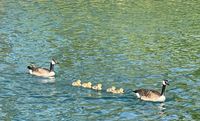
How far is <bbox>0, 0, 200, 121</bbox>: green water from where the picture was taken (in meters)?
33.5

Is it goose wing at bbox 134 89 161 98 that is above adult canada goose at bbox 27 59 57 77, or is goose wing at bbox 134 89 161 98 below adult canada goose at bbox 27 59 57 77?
below

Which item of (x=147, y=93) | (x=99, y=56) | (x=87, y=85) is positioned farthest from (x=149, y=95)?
(x=99, y=56)

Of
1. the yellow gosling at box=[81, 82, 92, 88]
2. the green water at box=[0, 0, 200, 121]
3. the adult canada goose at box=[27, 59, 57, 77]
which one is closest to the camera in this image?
the green water at box=[0, 0, 200, 121]

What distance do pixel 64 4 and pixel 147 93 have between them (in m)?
44.5

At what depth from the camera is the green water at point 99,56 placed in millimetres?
33500

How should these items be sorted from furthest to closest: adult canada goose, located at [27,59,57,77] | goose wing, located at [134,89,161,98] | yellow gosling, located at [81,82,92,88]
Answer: adult canada goose, located at [27,59,57,77], yellow gosling, located at [81,82,92,88], goose wing, located at [134,89,161,98]

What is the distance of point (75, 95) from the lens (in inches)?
1405

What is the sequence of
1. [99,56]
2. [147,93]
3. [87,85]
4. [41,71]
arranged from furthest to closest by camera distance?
[99,56] < [41,71] < [87,85] < [147,93]

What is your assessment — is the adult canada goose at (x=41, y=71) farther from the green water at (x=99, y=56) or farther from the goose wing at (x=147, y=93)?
the goose wing at (x=147, y=93)

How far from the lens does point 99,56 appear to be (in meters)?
46.9

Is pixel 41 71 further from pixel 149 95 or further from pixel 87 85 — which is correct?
pixel 149 95

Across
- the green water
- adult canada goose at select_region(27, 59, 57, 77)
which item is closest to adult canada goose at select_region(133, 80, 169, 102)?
the green water

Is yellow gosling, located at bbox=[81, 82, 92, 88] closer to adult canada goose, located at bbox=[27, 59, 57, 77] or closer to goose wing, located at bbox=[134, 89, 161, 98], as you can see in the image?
goose wing, located at bbox=[134, 89, 161, 98]

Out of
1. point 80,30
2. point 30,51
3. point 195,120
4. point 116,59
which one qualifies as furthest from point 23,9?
point 195,120
